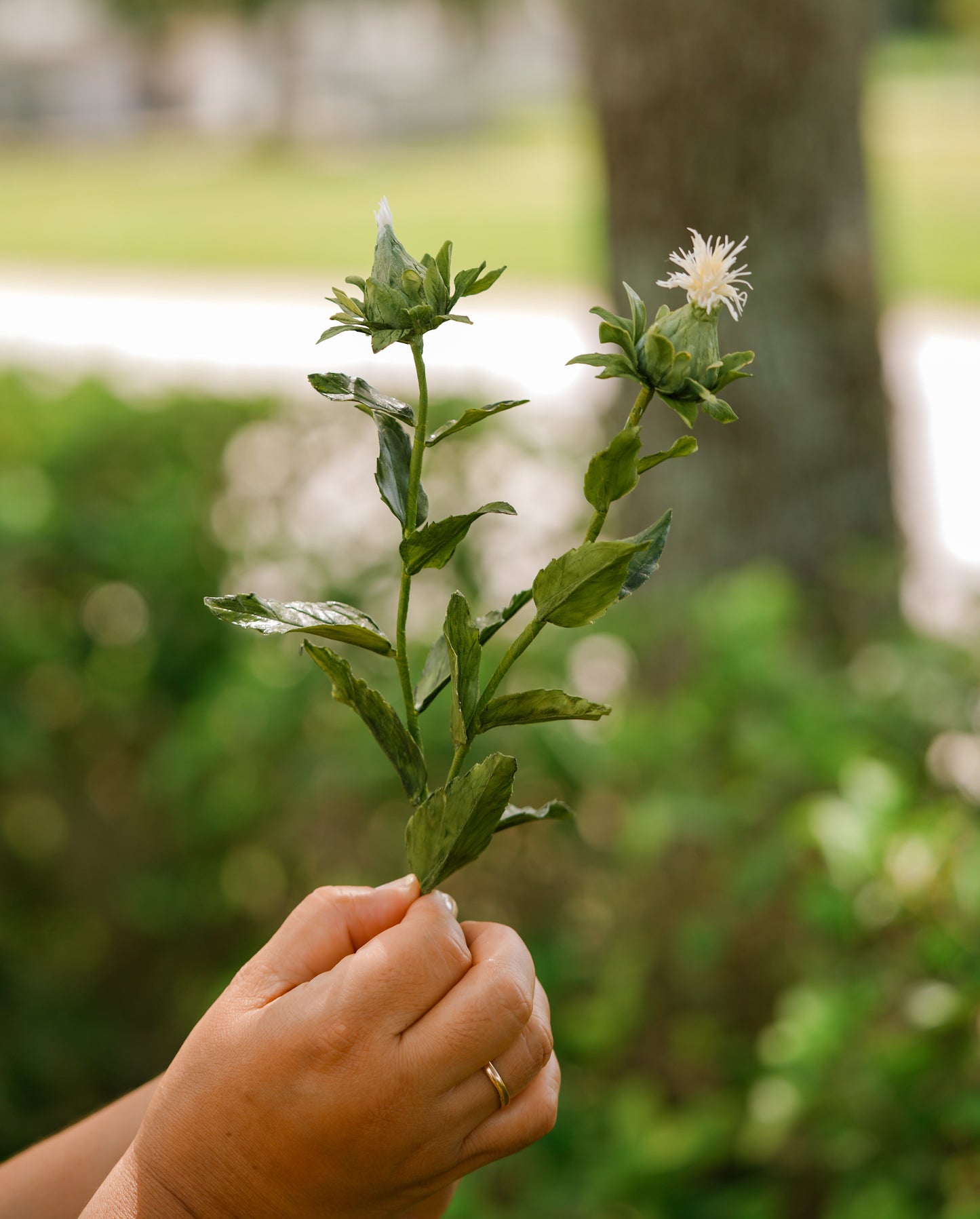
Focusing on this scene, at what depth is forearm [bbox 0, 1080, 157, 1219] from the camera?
3.18 feet

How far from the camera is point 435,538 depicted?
0.74m

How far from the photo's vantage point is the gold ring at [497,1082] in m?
0.81

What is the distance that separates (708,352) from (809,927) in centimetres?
148

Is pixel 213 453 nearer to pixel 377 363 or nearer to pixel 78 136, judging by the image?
pixel 377 363

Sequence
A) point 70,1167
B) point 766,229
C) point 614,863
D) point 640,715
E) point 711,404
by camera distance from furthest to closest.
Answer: point 766,229 → point 640,715 → point 614,863 → point 70,1167 → point 711,404

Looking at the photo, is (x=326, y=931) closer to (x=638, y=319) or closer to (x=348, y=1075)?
(x=348, y=1075)

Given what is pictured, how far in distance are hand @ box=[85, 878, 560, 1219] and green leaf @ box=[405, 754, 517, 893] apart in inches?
1.6

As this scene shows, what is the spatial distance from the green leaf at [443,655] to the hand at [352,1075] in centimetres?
13

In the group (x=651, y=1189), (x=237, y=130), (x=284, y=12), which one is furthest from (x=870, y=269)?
(x=237, y=130)

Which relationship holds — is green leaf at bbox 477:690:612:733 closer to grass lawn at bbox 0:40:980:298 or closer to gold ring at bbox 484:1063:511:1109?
gold ring at bbox 484:1063:511:1109

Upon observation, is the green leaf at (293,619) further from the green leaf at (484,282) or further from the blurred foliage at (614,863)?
the blurred foliage at (614,863)

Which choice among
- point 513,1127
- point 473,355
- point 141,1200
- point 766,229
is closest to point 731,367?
point 513,1127

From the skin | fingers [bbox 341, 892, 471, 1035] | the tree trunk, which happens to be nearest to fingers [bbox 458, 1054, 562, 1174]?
the skin

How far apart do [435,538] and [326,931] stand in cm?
29
